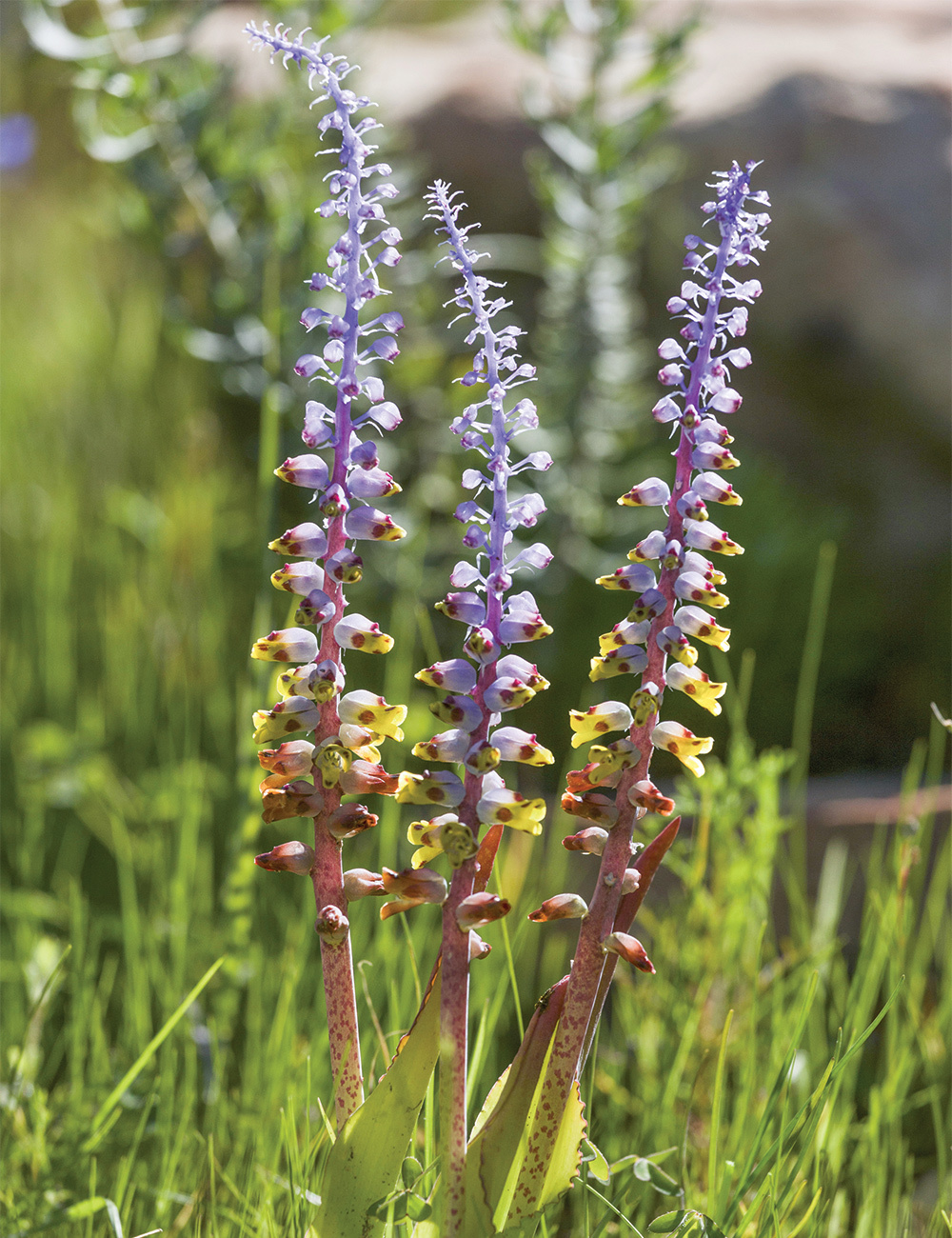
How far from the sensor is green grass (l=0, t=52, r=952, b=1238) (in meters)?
0.74

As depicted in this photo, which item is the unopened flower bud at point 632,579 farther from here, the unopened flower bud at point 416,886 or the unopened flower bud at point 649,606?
the unopened flower bud at point 416,886

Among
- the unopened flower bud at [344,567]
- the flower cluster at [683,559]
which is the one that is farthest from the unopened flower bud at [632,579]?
the unopened flower bud at [344,567]

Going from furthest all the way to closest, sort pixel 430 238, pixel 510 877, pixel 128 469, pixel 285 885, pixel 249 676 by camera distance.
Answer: pixel 128 469
pixel 430 238
pixel 285 885
pixel 510 877
pixel 249 676

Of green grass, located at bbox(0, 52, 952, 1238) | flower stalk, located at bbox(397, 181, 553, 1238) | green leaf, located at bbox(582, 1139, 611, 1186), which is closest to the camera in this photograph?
flower stalk, located at bbox(397, 181, 553, 1238)

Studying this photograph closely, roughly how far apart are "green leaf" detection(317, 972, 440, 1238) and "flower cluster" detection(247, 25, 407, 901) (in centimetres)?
6

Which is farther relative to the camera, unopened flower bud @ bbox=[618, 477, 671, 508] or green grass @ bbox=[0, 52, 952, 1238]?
green grass @ bbox=[0, 52, 952, 1238]

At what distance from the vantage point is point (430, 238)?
196 centimetres

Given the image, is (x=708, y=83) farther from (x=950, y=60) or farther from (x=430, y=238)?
(x=430, y=238)

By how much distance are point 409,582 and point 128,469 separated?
841 mm

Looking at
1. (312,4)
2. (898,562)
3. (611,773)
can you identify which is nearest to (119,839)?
(611,773)

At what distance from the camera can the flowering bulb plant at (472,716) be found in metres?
0.47

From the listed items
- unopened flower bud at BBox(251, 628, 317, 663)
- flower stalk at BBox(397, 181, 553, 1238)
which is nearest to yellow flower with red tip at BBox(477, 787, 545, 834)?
flower stalk at BBox(397, 181, 553, 1238)

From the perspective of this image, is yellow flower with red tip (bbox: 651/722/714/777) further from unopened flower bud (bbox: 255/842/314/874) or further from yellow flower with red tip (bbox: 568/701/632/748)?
unopened flower bud (bbox: 255/842/314/874)

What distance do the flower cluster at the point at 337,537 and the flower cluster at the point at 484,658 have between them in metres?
0.03
